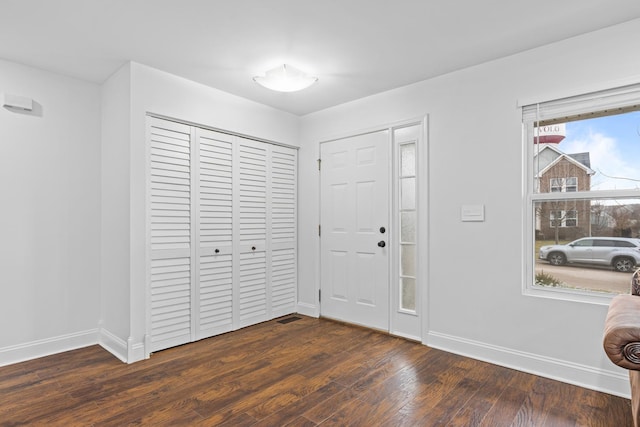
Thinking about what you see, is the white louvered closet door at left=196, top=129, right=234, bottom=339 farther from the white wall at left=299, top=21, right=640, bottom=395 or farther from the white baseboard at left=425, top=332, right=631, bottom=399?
the white baseboard at left=425, top=332, right=631, bottom=399

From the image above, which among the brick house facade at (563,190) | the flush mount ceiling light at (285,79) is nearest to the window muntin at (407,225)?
the brick house facade at (563,190)

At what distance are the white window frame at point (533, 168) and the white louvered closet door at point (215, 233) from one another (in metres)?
2.67

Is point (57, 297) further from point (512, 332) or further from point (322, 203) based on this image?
point (512, 332)

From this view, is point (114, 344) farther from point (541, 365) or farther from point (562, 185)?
point (562, 185)

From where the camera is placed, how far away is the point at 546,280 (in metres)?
2.71

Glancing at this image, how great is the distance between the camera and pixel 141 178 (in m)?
2.93

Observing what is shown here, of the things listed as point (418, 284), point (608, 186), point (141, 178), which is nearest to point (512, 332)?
point (418, 284)

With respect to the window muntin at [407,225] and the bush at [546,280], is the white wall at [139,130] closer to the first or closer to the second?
the window muntin at [407,225]

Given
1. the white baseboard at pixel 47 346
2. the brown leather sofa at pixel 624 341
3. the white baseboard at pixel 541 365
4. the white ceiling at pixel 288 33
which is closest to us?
the brown leather sofa at pixel 624 341

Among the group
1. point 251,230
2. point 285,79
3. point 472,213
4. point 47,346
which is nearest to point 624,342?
point 472,213

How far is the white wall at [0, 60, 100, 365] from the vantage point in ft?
9.38

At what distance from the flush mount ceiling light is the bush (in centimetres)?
241

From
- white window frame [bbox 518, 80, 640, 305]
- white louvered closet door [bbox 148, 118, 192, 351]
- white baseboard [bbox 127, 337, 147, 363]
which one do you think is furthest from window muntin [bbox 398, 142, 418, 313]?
white baseboard [bbox 127, 337, 147, 363]

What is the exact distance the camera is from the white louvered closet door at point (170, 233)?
3035 millimetres
